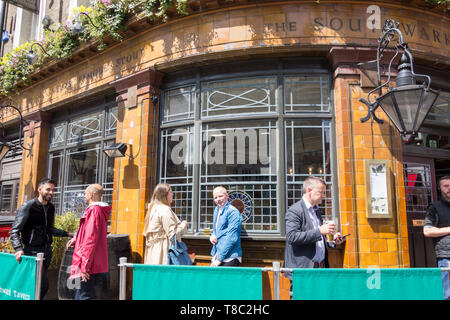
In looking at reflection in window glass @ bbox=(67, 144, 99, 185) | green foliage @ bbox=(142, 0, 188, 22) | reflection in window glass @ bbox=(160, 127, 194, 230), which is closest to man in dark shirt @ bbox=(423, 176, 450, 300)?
reflection in window glass @ bbox=(160, 127, 194, 230)

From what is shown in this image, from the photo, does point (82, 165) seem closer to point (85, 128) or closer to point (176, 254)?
point (85, 128)

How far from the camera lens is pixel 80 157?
305 inches

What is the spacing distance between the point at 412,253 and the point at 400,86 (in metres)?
3.07

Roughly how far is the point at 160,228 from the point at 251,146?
2232 millimetres

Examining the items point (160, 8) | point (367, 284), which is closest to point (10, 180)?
point (160, 8)

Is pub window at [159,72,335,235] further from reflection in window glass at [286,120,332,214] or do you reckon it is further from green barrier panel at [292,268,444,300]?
green barrier panel at [292,268,444,300]

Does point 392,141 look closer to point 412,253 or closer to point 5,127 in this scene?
point 412,253

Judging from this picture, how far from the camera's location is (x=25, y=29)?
11.5 meters

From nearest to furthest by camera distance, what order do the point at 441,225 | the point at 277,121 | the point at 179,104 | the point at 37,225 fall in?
the point at 441,225, the point at 37,225, the point at 277,121, the point at 179,104

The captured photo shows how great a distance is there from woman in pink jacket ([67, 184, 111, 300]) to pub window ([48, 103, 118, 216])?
319cm

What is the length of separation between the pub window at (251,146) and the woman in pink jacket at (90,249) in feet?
6.77

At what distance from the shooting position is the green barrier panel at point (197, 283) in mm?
2602
